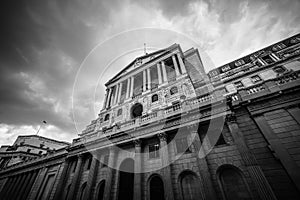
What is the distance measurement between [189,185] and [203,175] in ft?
5.76

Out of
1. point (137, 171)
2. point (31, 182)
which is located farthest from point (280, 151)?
point (31, 182)

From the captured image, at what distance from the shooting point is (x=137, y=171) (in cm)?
1170

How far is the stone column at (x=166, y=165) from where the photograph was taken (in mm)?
9469

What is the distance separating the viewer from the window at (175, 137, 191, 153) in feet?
37.4

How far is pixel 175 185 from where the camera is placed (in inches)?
398

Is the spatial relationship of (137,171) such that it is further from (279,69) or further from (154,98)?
(279,69)

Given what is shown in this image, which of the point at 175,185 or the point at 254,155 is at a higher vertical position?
the point at 254,155

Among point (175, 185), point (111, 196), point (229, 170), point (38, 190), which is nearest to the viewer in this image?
point (229, 170)

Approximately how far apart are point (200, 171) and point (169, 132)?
414 cm

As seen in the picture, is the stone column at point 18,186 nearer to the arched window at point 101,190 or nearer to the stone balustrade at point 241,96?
the arched window at point 101,190

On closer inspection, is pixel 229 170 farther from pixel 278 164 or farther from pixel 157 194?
pixel 157 194

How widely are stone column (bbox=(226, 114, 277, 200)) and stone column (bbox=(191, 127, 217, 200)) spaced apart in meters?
2.56

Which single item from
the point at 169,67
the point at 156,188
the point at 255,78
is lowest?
the point at 156,188

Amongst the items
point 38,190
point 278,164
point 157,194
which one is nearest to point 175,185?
→ point 157,194
